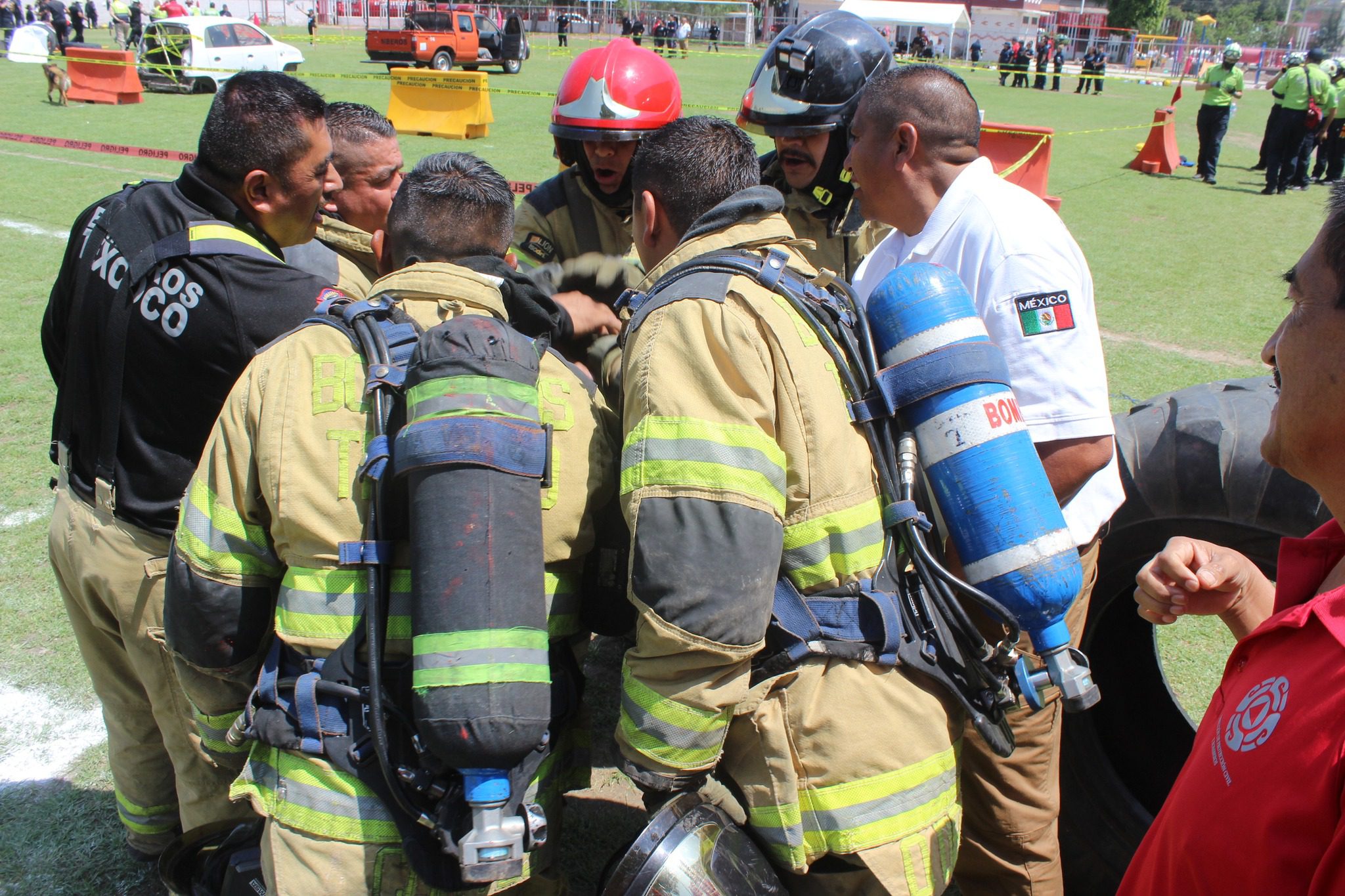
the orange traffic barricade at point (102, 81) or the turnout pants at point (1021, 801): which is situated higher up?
the orange traffic barricade at point (102, 81)

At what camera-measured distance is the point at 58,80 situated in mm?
18734

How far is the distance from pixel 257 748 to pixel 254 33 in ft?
84.0

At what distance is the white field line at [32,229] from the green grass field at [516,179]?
3cm

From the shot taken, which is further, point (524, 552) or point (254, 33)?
point (254, 33)

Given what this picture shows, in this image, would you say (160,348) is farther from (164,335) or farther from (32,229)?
(32,229)

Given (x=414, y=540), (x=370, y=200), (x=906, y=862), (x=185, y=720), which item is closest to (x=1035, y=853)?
(x=906, y=862)

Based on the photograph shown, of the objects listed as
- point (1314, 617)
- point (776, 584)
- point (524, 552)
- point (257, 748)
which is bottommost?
point (257, 748)

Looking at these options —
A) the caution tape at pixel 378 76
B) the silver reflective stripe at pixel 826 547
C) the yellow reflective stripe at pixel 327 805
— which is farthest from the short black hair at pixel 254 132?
the caution tape at pixel 378 76

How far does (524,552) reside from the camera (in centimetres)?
181

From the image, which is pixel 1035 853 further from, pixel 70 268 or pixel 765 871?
pixel 70 268

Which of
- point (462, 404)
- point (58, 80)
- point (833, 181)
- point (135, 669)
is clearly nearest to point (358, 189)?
point (135, 669)

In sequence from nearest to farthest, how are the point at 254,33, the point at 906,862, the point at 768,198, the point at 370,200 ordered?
the point at 906,862
the point at 768,198
the point at 370,200
the point at 254,33

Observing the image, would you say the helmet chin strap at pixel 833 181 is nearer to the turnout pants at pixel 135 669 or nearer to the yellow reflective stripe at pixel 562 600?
the yellow reflective stripe at pixel 562 600

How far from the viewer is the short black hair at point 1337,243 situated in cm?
134
